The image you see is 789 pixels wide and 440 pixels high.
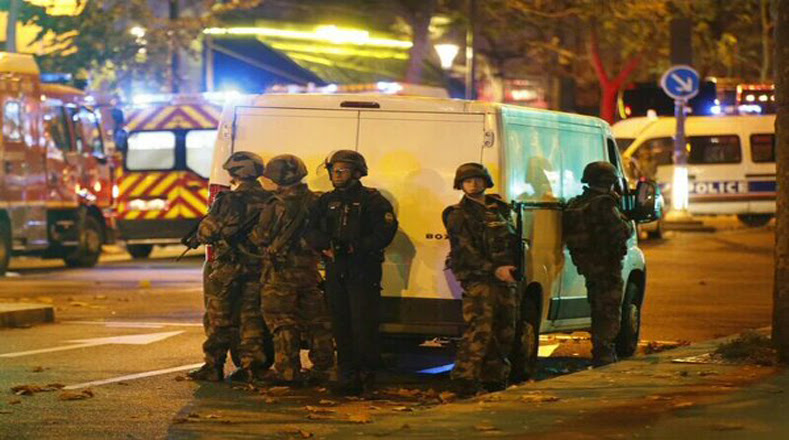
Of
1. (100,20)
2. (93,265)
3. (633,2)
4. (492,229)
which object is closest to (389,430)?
(492,229)

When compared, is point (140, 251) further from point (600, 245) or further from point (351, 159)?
point (351, 159)

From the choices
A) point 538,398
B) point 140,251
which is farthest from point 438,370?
point 140,251

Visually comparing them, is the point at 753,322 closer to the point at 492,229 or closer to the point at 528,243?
the point at 528,243

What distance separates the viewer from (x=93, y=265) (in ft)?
85.3

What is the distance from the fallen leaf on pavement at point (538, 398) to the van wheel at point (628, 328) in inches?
129

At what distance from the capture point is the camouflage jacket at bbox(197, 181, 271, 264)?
11781 mm

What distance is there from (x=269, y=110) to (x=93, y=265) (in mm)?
14273

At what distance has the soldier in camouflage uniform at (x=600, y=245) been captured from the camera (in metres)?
12.7

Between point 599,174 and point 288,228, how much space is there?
266cm

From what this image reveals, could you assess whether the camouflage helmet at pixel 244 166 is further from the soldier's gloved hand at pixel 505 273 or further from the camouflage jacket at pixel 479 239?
the soldier's gloved hand at pixel 505 273

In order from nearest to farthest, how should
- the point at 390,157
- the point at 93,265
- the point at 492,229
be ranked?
the point at 492,229 → the point at 390,157 → the point at 93,265

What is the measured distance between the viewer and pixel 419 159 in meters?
11.9

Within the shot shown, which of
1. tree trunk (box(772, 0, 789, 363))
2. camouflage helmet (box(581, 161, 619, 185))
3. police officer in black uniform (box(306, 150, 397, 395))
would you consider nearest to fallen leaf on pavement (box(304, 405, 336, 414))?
police officer in black uniform (box(306, 150, 397, 395))

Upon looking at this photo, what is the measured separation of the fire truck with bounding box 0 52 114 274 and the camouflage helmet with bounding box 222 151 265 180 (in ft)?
41.0
